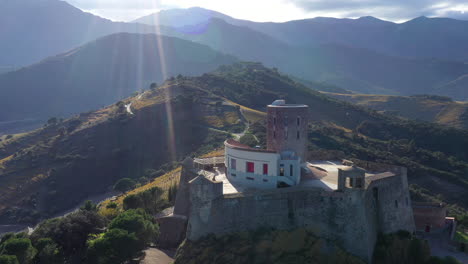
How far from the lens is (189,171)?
114ft

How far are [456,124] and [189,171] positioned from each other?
418 feet

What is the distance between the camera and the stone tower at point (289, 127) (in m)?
32.7

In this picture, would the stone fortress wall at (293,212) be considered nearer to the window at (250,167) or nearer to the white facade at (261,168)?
the white facade at (261,168)

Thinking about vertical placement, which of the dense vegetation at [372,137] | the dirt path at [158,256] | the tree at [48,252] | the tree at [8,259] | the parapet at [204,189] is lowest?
the dense vegetation at [372,137]

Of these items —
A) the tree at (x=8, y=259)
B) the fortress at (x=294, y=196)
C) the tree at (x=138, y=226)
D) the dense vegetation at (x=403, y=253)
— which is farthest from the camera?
the tree at (x=138, y=226)

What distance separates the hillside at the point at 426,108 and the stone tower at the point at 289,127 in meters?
118

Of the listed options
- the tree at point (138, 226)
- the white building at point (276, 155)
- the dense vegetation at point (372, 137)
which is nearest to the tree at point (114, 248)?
the tree at point (138, 226)

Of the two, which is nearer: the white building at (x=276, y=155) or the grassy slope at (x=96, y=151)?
the white building at (x=276, y=155)

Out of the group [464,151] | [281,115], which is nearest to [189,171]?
[281,115]

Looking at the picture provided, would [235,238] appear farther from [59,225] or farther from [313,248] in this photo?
[59,225]

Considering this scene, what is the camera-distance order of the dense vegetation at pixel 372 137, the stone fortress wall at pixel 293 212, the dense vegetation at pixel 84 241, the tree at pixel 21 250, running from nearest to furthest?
the stone fortress wall at pixel 293 212 < the tree at pixel 21 250 < the dense vegetation at pixel 84 241 < the dense vegetation at pixel 372 137

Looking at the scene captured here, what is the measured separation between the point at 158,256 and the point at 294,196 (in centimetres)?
1364

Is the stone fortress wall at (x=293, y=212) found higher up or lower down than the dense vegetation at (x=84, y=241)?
higher up

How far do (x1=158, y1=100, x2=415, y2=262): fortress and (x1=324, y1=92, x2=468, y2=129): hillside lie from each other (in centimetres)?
11736
